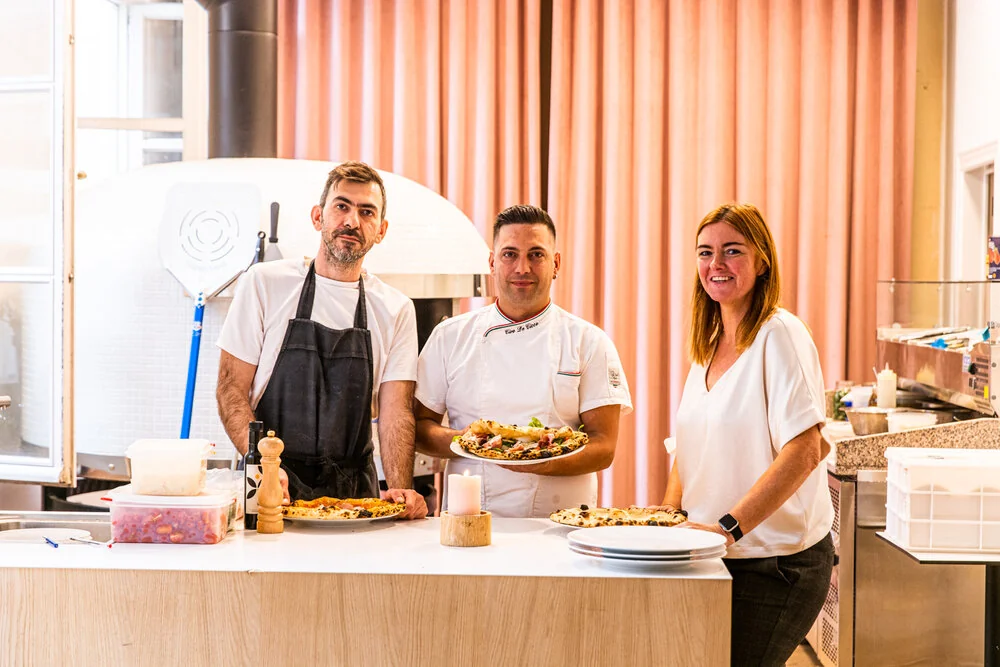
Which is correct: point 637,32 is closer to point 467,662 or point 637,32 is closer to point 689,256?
point 689,256

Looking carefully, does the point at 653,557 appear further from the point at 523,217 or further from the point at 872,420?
the point at 872,420

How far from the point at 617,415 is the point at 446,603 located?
3.26ft

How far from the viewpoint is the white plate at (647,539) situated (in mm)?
1936

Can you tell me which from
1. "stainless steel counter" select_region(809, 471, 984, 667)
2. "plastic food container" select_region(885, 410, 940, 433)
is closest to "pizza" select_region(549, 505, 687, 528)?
"stainless steel counter" select_region(809, 471, 984, 667)

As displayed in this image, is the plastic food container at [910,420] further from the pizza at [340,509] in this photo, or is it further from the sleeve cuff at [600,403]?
the pizza at [340,509]

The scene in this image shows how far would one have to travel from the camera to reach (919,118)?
502cm

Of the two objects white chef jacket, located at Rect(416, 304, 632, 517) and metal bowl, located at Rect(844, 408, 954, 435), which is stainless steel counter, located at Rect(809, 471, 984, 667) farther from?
white chef jacket, located at Rect(416, 304, 632, 517)

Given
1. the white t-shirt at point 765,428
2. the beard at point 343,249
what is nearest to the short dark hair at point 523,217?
the beard at point 343,249

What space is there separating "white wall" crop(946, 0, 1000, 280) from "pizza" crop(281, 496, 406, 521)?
3.13 m

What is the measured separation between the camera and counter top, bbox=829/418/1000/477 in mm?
3309

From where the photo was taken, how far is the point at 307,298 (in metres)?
2.77

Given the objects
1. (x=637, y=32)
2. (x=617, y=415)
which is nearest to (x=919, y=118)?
(x=637, y=32)

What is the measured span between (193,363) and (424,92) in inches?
83.6

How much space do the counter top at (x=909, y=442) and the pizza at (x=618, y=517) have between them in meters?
1.30
